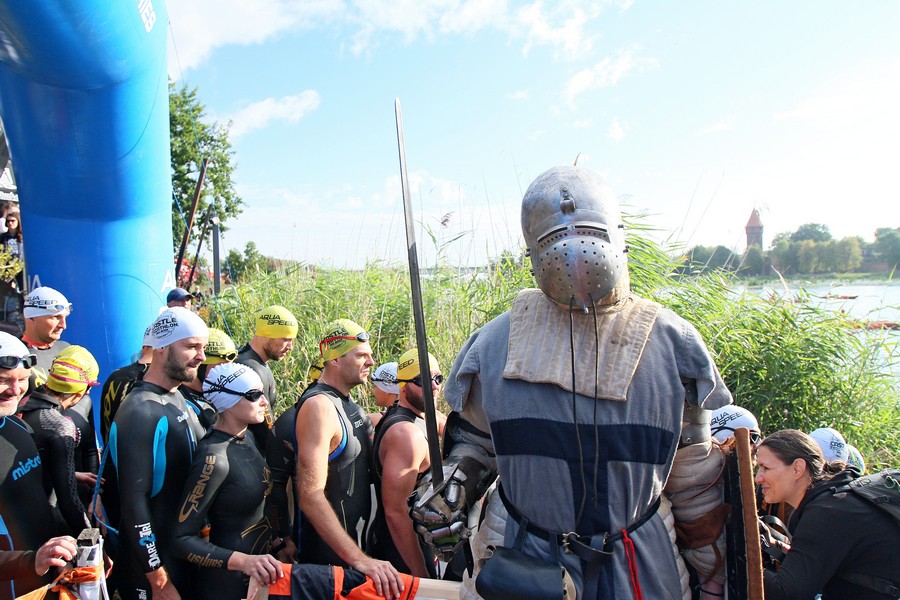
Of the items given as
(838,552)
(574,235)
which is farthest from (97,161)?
(838,552)

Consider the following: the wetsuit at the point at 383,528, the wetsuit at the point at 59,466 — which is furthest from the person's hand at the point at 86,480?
the wetsuit at the point at 383,528

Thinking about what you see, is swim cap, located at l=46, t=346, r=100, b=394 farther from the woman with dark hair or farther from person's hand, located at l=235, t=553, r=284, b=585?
the woman with dark hair

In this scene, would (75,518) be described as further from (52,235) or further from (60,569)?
(52,235)

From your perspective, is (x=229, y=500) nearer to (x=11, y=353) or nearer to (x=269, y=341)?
(x=11, y=353)

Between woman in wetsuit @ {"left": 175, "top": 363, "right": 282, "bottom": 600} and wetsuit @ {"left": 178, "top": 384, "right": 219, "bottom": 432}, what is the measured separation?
0.48 metres

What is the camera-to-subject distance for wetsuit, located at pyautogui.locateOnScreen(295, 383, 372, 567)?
2.89 meters

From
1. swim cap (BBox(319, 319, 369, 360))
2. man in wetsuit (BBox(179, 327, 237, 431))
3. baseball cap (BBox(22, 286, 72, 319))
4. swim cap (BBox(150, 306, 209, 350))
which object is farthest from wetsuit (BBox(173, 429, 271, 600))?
baseball cap (BBox(22, 286, 72, 319))

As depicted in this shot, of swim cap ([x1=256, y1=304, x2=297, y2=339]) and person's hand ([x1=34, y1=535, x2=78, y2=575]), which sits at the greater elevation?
swim cap ([x1=256, y1=304, x2=297, y2=339])

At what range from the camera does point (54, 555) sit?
2240 millimetres

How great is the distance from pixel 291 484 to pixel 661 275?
3.07 meters

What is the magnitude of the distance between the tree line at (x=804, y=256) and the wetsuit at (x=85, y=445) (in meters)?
4.21

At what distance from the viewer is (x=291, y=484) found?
3078mm

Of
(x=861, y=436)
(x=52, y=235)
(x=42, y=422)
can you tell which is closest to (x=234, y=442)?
(x=42, y=422)

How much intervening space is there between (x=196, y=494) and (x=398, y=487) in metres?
0.88
